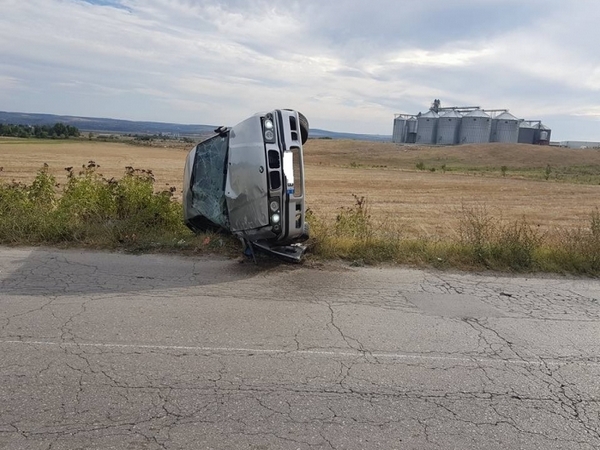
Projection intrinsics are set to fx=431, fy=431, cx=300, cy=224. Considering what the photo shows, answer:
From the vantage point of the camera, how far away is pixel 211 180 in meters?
6.47

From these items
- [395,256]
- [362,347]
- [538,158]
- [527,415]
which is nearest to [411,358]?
[362,347]

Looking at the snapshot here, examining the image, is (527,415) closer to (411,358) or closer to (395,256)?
(411,358)

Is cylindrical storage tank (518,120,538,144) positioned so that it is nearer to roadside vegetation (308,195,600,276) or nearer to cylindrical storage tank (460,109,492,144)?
cylindrical storage tank (460,109,492,144)

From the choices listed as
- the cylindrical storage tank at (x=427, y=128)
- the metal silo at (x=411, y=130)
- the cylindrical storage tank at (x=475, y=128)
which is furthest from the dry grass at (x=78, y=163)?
the cylindrical storage tank at (x=475, y=128)

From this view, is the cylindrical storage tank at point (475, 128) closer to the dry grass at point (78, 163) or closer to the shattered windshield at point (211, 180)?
the dry grass at point (78, 163)

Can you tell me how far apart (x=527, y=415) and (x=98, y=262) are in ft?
17.1

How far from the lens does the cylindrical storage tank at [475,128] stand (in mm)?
89062

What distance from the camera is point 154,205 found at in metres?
7.48

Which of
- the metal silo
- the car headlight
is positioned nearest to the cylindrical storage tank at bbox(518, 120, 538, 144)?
the metal silo

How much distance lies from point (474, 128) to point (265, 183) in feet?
307

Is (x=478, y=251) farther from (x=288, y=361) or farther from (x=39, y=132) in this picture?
(x=39, y=132)

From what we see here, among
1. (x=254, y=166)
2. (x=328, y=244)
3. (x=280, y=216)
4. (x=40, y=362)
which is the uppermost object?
(x=254, y=166)

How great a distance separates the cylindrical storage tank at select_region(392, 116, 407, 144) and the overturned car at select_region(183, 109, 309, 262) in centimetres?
9836

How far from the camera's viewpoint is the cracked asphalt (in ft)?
8.59
